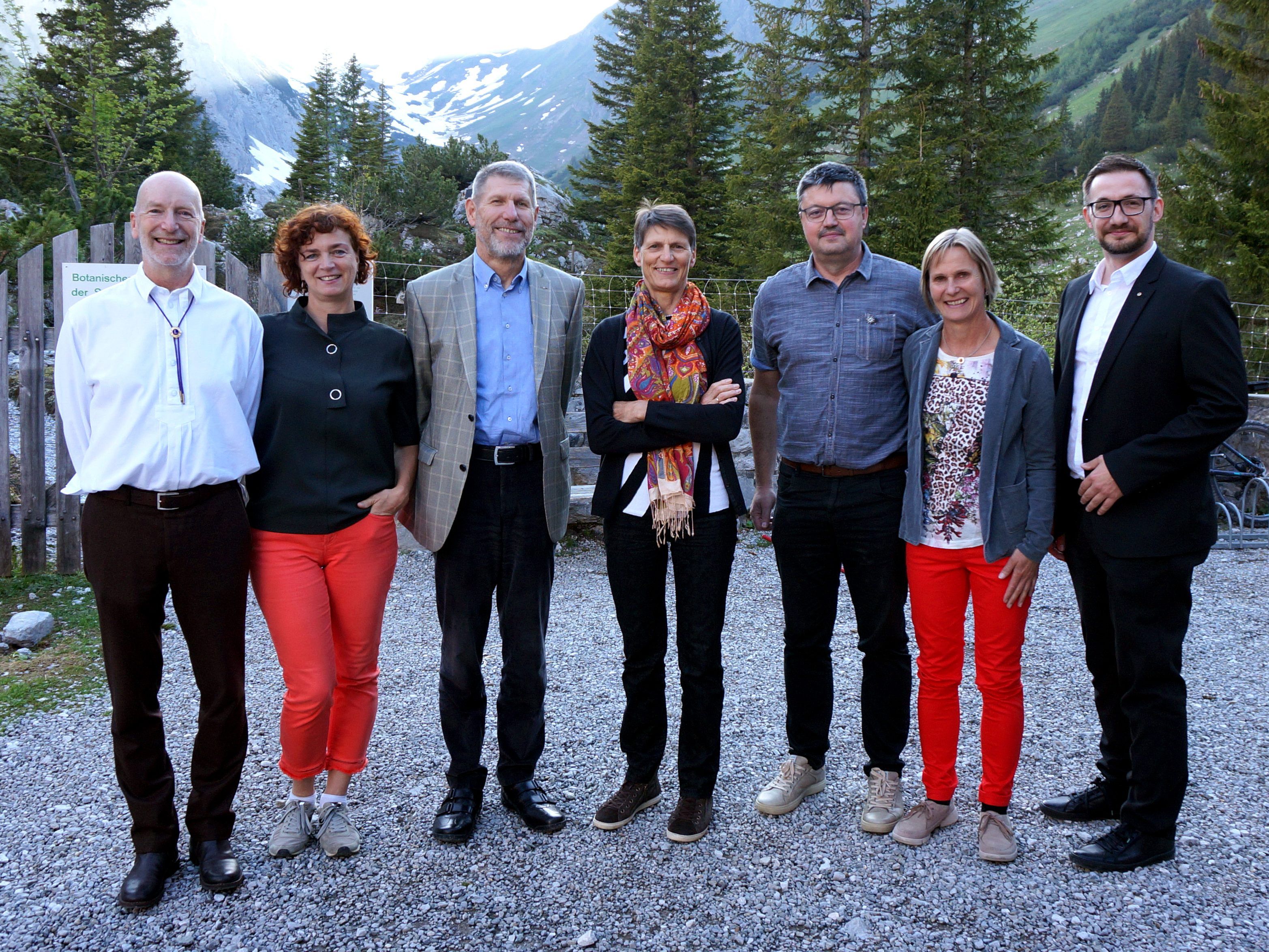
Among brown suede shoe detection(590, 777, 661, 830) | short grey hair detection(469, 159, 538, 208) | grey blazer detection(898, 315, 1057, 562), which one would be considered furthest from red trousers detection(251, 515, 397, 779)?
grey blazer detection(898, 315, 1057, 562)

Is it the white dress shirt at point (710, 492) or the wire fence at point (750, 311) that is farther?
the wire fence at point (750, 311)

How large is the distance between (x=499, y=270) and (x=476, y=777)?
2.07 metres

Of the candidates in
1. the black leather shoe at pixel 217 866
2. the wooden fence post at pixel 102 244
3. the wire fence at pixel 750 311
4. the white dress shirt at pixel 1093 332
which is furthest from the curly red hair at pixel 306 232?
the wire fence at pixel 750 311

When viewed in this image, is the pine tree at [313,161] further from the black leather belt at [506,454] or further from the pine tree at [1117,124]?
the pine tree at [1117,124]

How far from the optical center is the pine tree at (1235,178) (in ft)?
47.9

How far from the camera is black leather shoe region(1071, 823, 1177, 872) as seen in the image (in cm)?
301

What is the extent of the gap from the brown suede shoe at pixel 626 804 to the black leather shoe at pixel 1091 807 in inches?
63.0

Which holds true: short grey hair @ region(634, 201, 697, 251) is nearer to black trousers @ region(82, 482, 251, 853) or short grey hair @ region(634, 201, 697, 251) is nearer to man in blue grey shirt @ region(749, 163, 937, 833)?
man in blue grey shirt @ region(749, 163, 937, 833)

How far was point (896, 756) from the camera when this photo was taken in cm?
344

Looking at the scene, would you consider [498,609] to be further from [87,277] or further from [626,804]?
[87,277]

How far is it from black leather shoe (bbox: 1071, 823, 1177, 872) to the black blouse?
293 cm

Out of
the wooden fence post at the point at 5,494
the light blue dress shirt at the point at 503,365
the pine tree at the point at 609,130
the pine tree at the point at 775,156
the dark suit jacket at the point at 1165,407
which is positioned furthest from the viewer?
the pine tree at the point at 609,130

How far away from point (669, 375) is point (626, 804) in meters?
1.74

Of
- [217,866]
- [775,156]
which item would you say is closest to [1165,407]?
[217,866]
